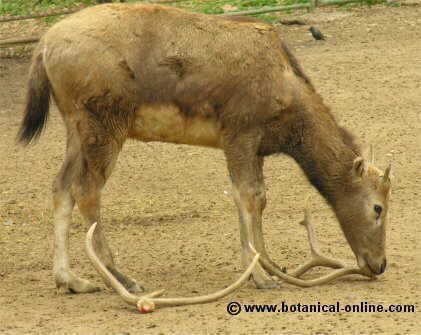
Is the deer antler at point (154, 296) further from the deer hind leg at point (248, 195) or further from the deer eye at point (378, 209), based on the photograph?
the deer eye at point (378, 209)

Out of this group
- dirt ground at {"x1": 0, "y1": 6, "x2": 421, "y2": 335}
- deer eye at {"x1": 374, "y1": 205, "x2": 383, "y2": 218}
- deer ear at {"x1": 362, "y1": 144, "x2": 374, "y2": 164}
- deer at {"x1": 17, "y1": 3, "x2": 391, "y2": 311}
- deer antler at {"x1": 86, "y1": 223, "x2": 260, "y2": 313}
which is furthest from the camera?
deer ear at {"x1": 362, "y1": 144, "x2": 374, "y2": 164}

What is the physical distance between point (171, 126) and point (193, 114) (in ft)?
0.67

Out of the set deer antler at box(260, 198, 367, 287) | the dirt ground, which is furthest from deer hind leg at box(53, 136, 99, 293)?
deer antler at box(260, 198, 367, 287)

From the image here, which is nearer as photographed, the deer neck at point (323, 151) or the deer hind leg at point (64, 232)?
the deer hind leg at point (64, 232)

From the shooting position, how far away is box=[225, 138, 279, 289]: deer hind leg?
7.89 m

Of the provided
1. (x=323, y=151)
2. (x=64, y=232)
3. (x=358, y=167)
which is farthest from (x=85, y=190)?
(x=358, y=167)

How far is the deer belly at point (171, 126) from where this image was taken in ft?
25.4

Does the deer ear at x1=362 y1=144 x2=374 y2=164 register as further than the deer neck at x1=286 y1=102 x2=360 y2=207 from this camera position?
Yes

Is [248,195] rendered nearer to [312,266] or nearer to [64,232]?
[312,266]

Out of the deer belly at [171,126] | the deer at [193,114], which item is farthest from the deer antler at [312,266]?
the deer belly at [171,126]

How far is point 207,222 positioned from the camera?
32.5 ft

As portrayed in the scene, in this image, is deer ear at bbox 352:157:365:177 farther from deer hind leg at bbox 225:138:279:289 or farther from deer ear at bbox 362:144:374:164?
deer hind leg at bbox 225:138:279:289

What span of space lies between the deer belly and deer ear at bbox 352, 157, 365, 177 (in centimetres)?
114

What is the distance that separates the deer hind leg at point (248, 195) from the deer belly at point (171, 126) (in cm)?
23
